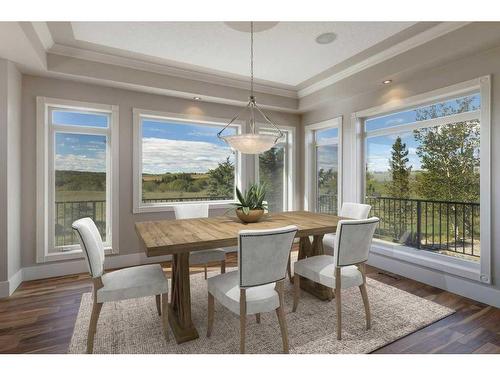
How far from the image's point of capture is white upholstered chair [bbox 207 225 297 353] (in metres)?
1.67

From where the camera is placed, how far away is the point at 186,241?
1916 millimetres

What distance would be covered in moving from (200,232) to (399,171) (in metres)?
2.94

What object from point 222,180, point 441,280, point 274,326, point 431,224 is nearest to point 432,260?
point 441,280

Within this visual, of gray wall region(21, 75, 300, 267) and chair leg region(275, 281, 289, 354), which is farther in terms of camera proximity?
gray wall region(21, 75, 300, 267)

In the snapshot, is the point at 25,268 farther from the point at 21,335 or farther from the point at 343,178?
the point at 343,178

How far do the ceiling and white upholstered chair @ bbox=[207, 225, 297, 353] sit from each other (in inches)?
84.5

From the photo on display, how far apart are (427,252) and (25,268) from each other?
493cm

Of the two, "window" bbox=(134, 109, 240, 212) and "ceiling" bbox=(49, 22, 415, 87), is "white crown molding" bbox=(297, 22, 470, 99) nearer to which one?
"ceiling" bbox=(49, 22, 415, 87)

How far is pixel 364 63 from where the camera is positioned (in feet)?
11.5

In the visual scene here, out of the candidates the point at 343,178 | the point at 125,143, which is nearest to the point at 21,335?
the point at 125,143

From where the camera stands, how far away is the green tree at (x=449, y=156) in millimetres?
2934

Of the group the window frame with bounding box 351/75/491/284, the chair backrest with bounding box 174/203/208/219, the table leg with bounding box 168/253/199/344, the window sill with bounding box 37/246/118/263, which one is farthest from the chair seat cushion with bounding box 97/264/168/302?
the window frame with bounding box 351/75/491/284

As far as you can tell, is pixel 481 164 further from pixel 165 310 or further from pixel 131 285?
pixel 131 285

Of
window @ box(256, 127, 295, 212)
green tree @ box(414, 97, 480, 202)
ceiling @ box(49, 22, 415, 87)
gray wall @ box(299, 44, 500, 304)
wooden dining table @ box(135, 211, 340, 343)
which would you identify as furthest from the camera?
window @ box(256, 127, 295, 212)
